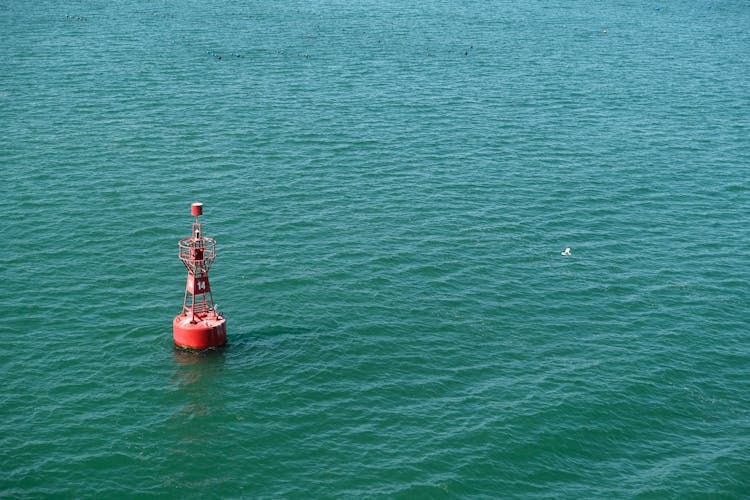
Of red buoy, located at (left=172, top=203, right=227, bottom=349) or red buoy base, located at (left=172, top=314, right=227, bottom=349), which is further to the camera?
red buoy base, located at (left=172, top=314, right=227, bottom=349)

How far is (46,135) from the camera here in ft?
459

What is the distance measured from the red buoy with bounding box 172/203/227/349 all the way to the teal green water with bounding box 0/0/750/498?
67.1 inches

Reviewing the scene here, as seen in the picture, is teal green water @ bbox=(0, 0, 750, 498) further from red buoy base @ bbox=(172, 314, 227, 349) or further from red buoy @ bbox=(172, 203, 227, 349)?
red buoy @ bbox=(172, 203, 227, 349)

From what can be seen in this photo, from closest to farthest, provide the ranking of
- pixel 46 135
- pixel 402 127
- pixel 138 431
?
pixel 138 431 → pixel 46 135 → pixel 402 127

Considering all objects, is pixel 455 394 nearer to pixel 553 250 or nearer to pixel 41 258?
pixel 553 250

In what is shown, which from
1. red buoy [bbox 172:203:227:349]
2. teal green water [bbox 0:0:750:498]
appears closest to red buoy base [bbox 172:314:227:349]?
red buoy [bbox 172:203:227:349]

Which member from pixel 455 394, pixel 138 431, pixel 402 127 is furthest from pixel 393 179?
pixel 138 431

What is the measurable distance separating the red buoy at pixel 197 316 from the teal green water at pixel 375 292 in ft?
5.59

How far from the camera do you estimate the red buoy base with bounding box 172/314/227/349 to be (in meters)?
84.8

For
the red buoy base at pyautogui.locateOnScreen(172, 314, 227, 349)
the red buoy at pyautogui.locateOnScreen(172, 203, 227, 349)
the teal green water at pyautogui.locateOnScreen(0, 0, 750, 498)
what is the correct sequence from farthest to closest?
the red buoy base at pyautogui.locateOnScreen(172, 314, 227, 349)
the red buoy at pyautogui.locateOnScreen(172, 203, 227, 349)
the teal green water at pyautogui.locateOnScreen(0, 0, 750, 498)

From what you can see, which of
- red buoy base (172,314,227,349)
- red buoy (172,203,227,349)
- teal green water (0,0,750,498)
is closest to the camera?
teal green water (0,0,750,498)

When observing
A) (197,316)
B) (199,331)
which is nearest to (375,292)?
(197,316)

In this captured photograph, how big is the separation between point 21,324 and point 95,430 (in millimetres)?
20887

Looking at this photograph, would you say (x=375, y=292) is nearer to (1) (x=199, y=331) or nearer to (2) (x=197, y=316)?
(2) (x=197, y=316)
